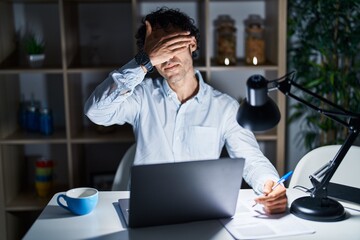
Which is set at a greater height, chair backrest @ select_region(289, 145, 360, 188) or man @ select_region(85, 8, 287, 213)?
man @ select_region(85, 8, 287, 213)

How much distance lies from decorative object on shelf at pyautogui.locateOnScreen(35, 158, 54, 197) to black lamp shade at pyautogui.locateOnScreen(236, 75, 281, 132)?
1809 mm

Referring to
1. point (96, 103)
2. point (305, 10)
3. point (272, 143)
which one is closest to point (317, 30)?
point (305, 10)

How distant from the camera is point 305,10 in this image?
316cm

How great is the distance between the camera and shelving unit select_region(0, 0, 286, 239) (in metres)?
3.10

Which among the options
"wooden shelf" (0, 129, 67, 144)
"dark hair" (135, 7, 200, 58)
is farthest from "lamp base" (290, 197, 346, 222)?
"wooden shelf" (0, 129, 67, 144)

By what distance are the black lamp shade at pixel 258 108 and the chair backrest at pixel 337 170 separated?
641 mm

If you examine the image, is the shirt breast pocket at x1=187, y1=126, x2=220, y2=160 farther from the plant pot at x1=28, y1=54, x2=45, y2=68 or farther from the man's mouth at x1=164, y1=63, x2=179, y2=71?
the plant pot at x1=28, y1=54, x2=45, y2=68

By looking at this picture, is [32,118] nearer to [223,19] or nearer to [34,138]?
[34,138]

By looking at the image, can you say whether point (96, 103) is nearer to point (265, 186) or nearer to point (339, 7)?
point (265, 186)

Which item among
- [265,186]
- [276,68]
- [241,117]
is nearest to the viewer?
[241,117]

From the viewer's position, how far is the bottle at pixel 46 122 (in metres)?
3.19

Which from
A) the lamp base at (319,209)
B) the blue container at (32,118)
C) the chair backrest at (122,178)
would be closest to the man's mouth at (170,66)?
the chair backrest at (122,178)

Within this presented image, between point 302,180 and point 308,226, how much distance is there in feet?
1.84

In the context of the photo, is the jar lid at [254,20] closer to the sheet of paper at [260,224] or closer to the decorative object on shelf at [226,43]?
the decorative object on shelf at [226,43]
